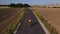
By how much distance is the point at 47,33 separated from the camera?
14508 mm
